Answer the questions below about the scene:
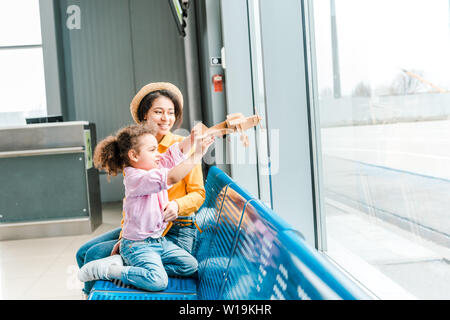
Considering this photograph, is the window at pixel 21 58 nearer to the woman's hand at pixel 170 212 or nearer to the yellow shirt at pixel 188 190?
the yellow shirt at pixel 188 190

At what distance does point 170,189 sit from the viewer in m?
2.04

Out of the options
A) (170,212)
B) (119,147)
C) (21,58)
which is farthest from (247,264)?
(21,58)

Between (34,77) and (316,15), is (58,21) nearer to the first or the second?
(34,77)

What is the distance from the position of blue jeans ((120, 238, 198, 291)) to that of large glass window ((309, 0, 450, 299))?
870mm

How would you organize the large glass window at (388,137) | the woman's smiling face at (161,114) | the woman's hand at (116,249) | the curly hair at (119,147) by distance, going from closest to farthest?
the large glass window at (388,137), the curly hair at (119,147), the woman's hand at (116,249), the woman's smiling face at (161,114)

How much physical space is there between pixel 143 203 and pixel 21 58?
18.4ft

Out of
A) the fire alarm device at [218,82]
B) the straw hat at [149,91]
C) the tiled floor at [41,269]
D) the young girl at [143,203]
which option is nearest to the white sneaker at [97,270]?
the young girl at [143,203]

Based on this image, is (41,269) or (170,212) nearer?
(170,212)

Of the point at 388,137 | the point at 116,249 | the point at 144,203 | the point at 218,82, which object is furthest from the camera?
the point at 218,82

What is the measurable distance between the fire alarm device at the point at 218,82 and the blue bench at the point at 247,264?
219 cm

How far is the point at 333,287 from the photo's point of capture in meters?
0.62

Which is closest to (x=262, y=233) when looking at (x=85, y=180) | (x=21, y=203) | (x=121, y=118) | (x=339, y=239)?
(x=339, y=239)

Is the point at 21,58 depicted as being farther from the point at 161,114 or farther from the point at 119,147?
the point at 119,147

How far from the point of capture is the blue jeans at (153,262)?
162 cm
